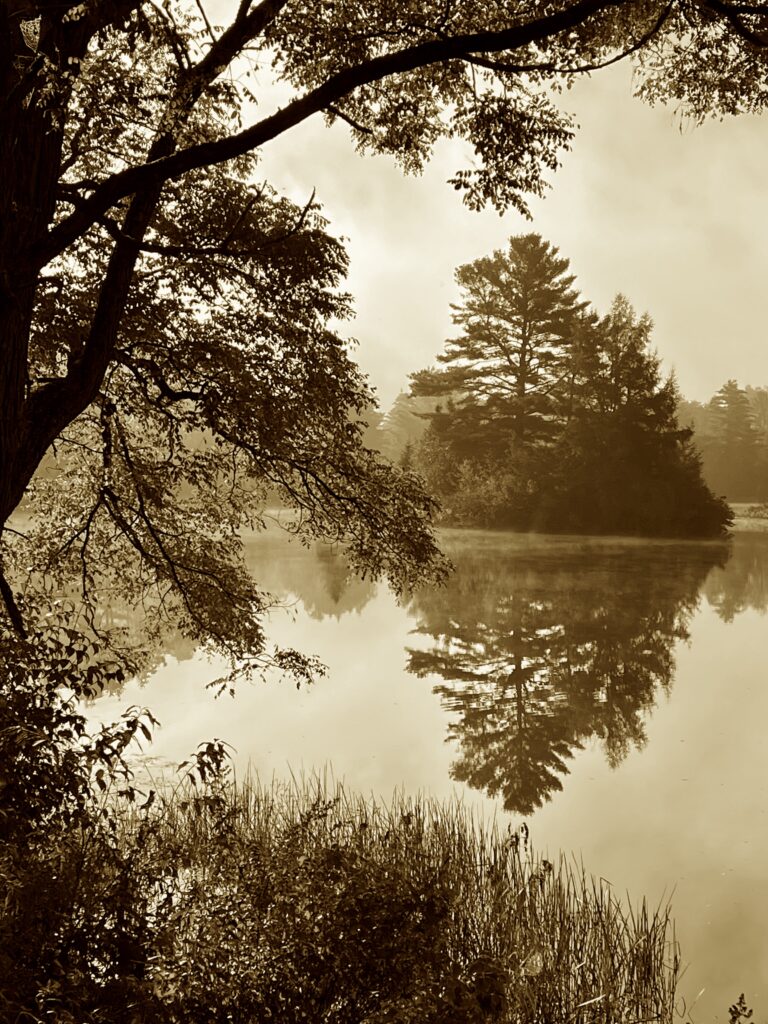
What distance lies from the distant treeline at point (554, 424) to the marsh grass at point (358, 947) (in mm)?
31702

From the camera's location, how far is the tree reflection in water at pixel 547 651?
13.0m

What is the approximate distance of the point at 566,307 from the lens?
4297cm

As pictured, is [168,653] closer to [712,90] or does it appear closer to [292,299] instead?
[292,299]

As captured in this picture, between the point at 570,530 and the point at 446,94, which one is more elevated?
the point at 446,94

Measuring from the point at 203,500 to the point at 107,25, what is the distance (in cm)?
550

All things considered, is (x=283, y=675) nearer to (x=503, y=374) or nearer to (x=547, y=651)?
(x=547, y=651)

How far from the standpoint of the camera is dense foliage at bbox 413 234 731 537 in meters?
39.4

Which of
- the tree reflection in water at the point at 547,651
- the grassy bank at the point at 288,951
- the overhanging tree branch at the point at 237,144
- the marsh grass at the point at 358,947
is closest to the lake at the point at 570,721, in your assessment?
the tree reflection in water at the point at 547,651

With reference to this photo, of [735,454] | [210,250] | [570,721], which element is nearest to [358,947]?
[210,250]

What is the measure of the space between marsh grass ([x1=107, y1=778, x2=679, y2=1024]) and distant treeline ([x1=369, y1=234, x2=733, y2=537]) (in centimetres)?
3170

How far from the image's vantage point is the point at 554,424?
139ft

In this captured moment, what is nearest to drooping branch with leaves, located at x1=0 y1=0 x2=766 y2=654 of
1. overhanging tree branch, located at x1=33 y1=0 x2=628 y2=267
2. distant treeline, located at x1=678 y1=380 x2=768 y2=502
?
overhanging tree branch, located at x1=33 y1=0 x2=628 y2=267

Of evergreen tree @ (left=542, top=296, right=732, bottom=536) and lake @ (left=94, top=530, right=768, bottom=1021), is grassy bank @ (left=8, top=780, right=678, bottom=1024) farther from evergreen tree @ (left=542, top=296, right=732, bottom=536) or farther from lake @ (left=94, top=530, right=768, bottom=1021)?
evergreen tree @ (left=542, top=296, right=732, bottom=536)

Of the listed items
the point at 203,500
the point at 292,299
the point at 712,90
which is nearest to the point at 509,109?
the point at 712,90
